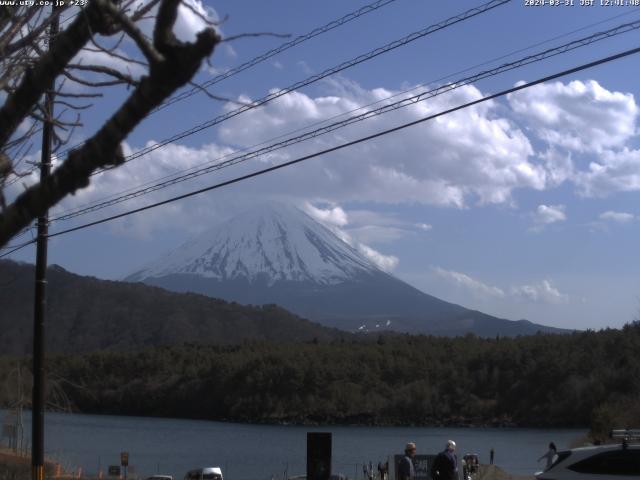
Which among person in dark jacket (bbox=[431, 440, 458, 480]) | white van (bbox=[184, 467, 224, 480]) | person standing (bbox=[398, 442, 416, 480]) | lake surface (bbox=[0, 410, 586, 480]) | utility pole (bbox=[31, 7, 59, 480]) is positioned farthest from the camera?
lake surface (bbox=[0, 410, 586, 480])

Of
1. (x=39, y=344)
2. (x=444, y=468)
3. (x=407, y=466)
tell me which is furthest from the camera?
(x=39, y=344)

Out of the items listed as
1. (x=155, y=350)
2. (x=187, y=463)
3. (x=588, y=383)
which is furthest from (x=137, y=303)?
(x=187, y=463)

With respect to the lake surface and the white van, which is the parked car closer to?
the white van

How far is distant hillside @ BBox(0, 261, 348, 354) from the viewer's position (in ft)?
503

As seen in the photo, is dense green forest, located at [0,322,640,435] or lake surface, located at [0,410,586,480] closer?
lake surface, located at [0,410,586,480]

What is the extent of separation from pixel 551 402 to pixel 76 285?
104982 millimetres

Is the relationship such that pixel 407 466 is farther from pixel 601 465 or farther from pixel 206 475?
pixel 206 475

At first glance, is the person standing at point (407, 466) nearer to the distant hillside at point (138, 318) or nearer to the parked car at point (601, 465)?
the parked car at point (601, 465)

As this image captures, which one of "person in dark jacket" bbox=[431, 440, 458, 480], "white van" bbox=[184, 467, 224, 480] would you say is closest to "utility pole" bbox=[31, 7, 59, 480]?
"person in dark jacket" bbox=[431, 440, 458, 480]

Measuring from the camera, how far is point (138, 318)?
538 feet

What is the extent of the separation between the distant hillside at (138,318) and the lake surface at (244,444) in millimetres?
56289

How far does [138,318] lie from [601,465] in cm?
15575

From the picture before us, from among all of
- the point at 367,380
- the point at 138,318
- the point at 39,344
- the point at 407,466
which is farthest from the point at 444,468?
the point at 138,318

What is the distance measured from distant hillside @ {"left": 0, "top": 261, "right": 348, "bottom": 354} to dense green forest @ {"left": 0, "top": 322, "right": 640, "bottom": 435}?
37331 mm
